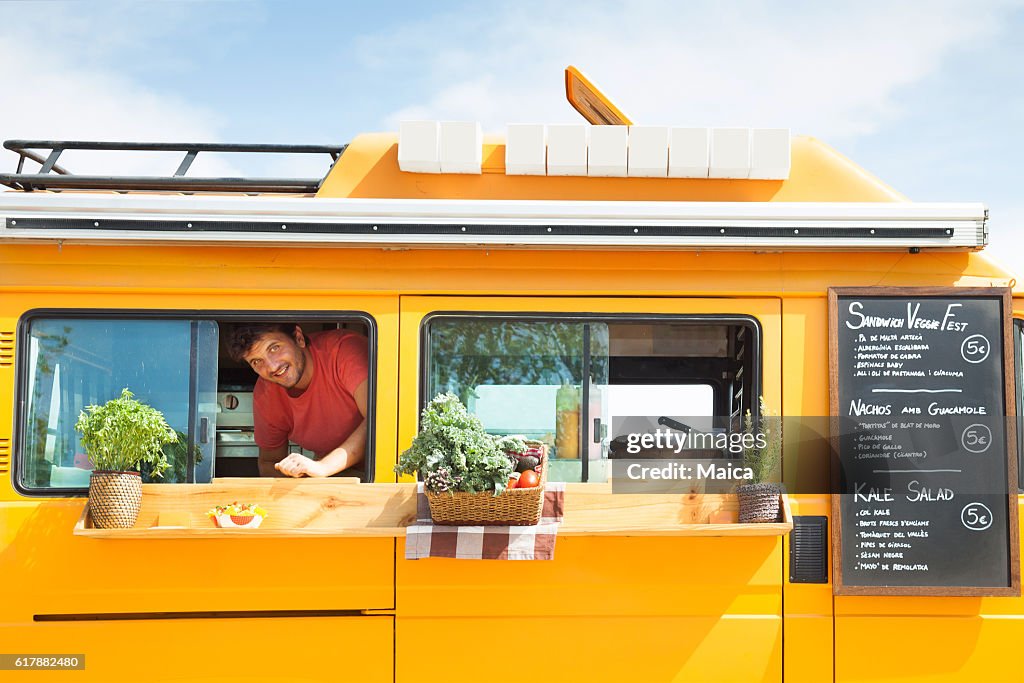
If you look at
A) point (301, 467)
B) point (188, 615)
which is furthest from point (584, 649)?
point (188, 615)

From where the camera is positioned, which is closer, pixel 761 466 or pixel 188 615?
pixel 188 615

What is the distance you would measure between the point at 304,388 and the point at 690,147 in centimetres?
207

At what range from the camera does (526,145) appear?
168 inches

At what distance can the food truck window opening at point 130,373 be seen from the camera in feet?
13.7

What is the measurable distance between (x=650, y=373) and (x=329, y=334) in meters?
1.53

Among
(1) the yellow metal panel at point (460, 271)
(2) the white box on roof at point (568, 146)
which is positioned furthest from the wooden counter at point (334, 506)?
(2) the white box on roof at point (568, 146)

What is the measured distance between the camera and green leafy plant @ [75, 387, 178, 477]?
3.96 meters

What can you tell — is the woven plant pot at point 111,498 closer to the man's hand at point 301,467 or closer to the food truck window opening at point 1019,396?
the man's hand at point 301,467

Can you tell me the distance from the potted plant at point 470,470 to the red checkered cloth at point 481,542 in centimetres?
4

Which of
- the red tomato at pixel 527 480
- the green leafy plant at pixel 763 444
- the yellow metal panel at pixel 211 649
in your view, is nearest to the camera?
the red tomato at pixel 527 480

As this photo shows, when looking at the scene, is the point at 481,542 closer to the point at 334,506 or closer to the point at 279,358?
the point at 334,506

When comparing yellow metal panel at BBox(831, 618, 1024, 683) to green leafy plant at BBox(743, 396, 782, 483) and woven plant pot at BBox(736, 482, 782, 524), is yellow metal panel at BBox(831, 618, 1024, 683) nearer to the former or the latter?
woven plant pot at BBox(736, 482, 782, 524)

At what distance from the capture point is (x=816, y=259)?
428 cm

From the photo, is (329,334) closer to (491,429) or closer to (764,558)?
(491,429)
